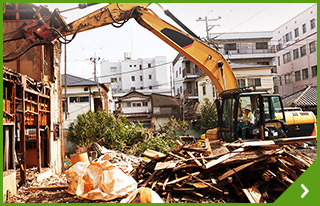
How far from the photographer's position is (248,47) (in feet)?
116

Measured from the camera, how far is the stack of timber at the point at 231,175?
6137 mm

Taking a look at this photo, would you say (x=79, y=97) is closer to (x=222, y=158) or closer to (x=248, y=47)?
(x=222, y=158)

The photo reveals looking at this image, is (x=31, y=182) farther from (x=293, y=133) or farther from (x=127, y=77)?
(x=127, y=77)

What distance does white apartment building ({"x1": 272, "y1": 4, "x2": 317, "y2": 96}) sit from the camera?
27953mm

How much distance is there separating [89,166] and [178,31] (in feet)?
17.5

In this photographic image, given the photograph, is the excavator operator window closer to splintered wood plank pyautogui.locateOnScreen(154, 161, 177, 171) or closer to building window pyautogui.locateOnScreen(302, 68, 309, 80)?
splintered wood plank pyautogui.locateOnScreen(154, 161, 177, 171)

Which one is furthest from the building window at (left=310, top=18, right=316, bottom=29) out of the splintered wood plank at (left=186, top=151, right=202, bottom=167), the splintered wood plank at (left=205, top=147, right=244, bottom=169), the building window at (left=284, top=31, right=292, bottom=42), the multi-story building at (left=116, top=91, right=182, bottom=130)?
the splintered wood plank at (left=186, top=151, right=202, bottom=167)

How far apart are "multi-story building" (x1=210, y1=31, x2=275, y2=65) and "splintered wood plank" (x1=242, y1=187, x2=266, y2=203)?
29792 mm

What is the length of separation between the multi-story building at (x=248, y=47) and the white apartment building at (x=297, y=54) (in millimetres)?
1481

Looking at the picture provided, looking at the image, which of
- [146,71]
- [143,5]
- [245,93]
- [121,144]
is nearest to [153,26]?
[143,5]

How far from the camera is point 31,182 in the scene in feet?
28.4

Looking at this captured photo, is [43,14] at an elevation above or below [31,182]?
above

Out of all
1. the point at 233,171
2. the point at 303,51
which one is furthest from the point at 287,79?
the point at 233,171

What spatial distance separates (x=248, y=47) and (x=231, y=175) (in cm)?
3160
